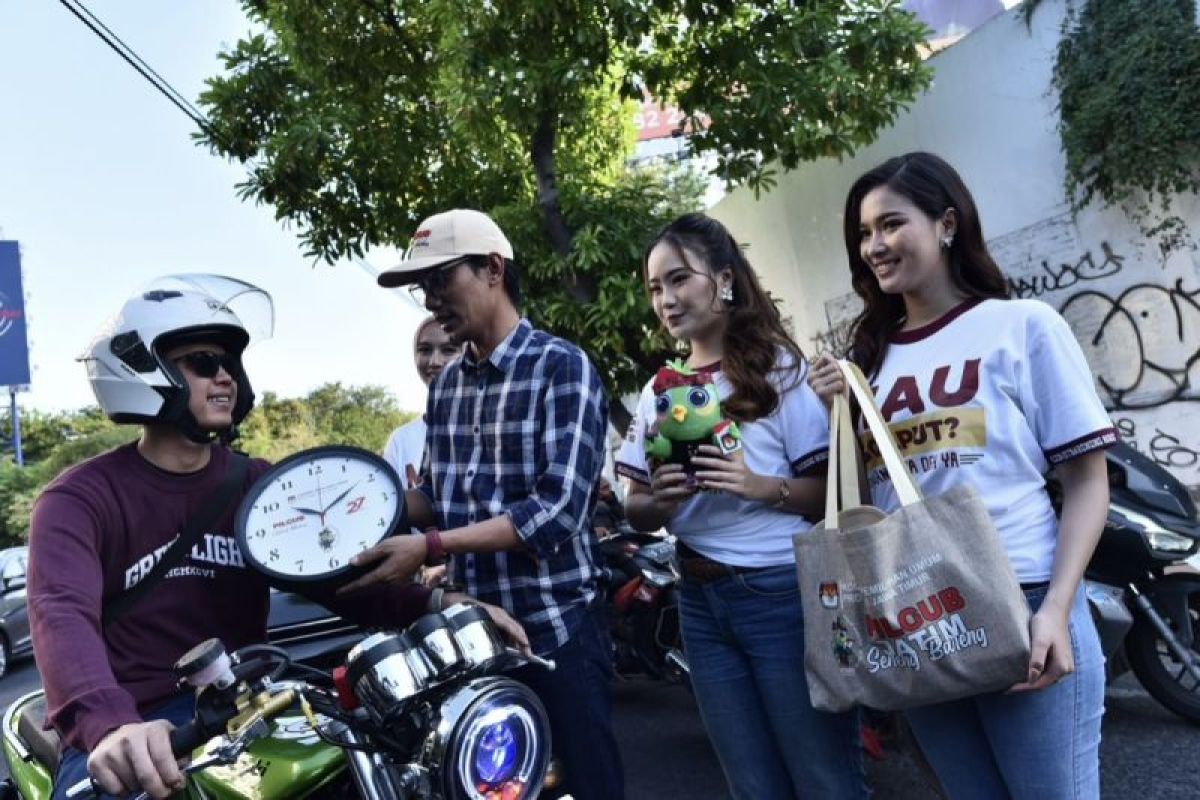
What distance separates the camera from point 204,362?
1.91m

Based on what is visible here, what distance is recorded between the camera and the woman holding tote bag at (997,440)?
1.55 meters

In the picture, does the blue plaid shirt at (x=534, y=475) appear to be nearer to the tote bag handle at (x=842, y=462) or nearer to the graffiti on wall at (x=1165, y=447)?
the tote bag handle at (x=842, y=462)

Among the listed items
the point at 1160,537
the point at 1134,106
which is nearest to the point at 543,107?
the point at 1134,106

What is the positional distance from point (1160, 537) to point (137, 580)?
3396 millimetres

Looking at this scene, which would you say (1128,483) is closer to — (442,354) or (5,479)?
(442,354)

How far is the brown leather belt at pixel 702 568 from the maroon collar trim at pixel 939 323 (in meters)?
0.58

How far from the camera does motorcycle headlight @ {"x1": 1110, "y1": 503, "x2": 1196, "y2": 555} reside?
3.45 metres

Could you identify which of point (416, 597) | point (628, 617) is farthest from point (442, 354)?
point (416, 597)

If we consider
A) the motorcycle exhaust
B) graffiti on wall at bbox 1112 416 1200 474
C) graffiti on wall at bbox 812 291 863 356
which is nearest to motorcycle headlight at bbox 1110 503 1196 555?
the motorcycle exhaust

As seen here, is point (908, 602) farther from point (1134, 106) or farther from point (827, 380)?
point (1134, 106)

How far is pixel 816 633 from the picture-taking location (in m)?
1.67

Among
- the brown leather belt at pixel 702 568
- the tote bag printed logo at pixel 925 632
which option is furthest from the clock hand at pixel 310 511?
the tote bag printed logo at pixel 925 632

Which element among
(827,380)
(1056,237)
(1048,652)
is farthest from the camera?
(1056,237)

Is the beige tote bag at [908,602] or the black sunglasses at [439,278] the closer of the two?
the beige tote bag at [908,602]
